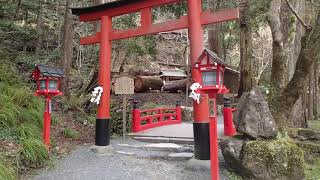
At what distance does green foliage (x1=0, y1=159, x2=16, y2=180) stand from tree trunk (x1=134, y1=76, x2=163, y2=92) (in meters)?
14.0

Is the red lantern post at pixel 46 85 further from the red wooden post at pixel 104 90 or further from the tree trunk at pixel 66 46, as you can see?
the tree trunk at pixel 66 46

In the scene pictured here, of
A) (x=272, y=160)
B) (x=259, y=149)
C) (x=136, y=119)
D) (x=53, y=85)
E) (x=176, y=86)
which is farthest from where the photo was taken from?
(x=176, y=86)

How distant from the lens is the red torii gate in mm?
7496

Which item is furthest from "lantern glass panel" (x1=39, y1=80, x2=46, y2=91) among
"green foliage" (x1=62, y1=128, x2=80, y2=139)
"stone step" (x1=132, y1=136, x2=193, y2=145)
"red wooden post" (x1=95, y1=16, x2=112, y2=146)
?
"stone step" (x1=132, y1=136, x2=193, y2=145)

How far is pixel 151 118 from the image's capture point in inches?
508

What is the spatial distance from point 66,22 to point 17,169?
24.9 ft

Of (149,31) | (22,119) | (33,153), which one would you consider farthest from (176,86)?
(33,153)

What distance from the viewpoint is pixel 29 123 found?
8945 mm

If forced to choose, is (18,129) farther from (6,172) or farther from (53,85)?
(6,172)

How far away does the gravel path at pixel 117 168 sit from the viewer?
23.1ft

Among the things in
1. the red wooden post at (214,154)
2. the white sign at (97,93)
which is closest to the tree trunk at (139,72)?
the white sign at (97,93)

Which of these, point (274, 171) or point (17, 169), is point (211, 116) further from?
point (17, 169)

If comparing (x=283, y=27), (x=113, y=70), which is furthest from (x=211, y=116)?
(x=113, y=70)

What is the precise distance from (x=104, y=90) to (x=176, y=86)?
12105 mm
